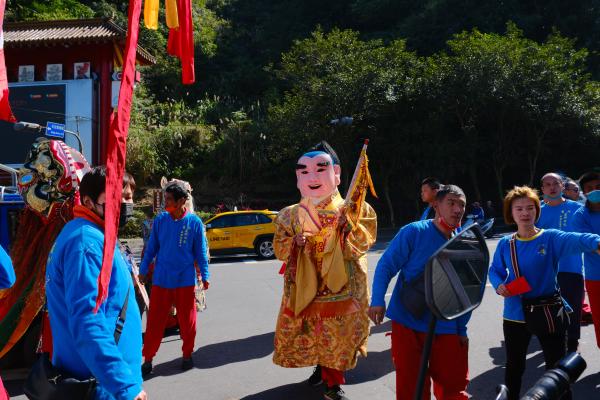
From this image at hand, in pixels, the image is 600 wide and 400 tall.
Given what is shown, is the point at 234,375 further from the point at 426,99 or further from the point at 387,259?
the point at 426,99

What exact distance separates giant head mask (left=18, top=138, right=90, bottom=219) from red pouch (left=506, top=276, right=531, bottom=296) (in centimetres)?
298

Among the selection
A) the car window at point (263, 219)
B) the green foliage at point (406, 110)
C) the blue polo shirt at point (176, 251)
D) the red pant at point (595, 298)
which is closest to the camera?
the red pant at point (595, 298)

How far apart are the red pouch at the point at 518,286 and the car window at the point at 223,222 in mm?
11902

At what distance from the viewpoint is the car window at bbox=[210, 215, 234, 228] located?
15.2 metres

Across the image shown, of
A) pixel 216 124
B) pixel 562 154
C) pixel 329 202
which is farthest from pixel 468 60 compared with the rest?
pixel 329 202

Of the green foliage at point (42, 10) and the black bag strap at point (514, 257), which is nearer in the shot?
the black bag strap at point (514, 257)

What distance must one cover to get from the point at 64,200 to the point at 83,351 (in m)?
2.20

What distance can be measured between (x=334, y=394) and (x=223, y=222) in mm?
11229

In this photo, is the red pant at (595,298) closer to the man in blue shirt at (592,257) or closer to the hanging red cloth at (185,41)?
the man in blue shirt at (592,257)

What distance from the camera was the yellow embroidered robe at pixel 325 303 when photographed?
4.50 meters

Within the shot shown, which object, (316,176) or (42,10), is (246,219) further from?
(42,10)

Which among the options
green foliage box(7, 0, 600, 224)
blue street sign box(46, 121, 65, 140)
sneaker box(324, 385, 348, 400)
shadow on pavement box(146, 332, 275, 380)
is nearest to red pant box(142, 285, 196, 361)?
shadow on pavement box(146, 332, 275, 380)

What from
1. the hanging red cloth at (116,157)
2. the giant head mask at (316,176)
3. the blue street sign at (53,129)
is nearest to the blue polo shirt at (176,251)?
the giant head mask at (316,176)

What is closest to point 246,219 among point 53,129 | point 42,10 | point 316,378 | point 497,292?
point 53,129
